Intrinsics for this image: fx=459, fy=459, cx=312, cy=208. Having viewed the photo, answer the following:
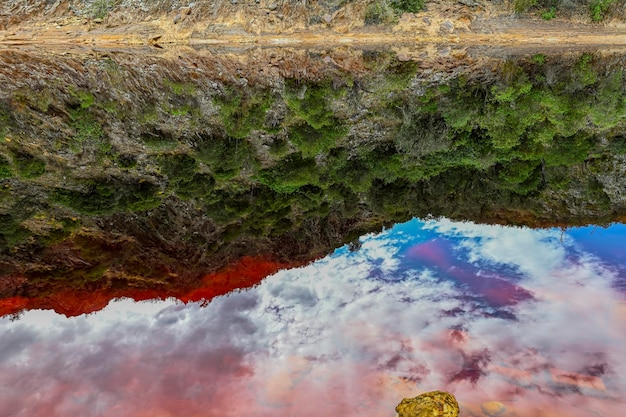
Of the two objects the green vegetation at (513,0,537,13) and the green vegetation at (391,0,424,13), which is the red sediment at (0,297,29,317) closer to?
the green vegetation at (391,0,424,13)

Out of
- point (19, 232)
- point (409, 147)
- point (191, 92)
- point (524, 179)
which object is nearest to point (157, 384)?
point (19, 232)

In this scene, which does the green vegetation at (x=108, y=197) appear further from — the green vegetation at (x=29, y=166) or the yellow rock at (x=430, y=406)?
the yellow rock at (x=430, y=406)

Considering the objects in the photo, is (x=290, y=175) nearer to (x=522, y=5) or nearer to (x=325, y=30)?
(x=325, y=30)

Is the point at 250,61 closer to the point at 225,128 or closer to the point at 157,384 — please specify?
the point at 225,128

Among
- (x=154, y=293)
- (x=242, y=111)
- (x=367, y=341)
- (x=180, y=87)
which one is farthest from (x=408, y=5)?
(x=154, y=293)

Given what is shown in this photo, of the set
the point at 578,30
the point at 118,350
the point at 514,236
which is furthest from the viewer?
the point at 578,30

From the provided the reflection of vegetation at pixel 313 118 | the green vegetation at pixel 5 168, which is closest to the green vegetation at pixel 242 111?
the reflection of vegetation at pixel 313 118

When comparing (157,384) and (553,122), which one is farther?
(553,122)
